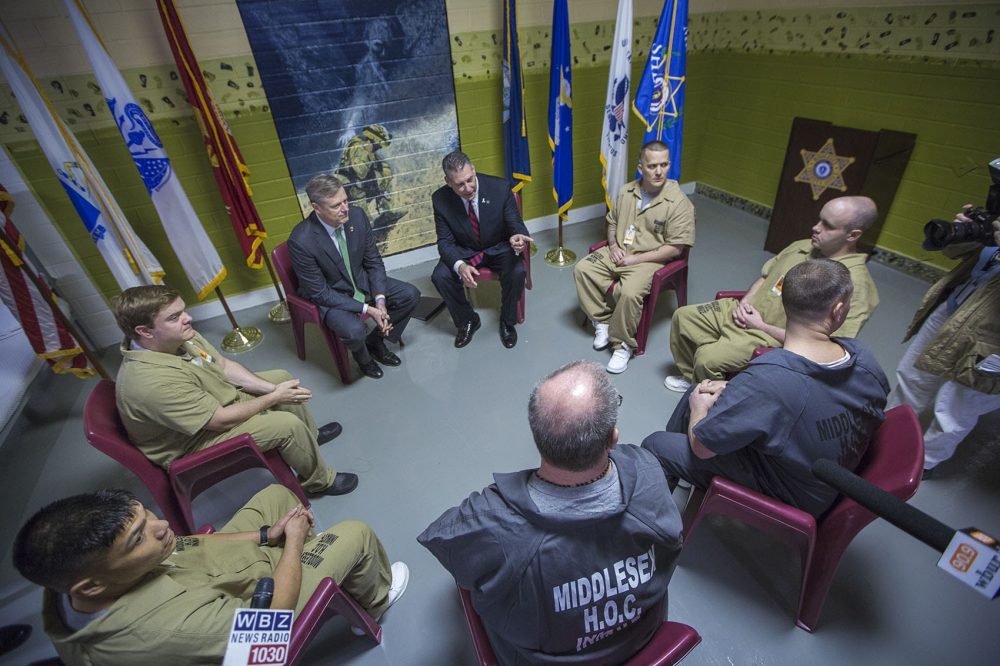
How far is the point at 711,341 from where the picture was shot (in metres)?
2.54

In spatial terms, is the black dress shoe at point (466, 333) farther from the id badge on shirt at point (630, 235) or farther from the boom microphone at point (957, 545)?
the boom microphone at point (957, 545)

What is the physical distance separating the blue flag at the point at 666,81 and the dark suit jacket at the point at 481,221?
4.33ft

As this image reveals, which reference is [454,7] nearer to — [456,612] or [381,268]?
[381,268]

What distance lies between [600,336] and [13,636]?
3.14 m

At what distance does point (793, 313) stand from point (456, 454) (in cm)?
168

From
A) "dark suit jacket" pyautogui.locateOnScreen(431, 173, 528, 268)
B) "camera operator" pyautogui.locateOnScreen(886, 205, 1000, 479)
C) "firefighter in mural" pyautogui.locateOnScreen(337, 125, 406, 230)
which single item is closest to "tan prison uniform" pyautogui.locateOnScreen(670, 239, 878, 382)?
"camera operator" pyautogui.locateOnScreen(886, 205, 1000, 479)

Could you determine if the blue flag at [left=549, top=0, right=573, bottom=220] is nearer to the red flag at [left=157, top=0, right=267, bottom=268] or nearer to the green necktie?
the green necktie

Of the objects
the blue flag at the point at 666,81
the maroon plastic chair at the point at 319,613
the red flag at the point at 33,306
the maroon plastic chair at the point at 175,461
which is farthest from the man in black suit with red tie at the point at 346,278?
the blue flag at the point at 666,81

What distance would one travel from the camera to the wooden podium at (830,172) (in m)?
3.46

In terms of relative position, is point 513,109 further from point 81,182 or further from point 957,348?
point 957,348

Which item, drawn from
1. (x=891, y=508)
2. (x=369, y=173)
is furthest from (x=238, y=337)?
(x=891, y=508)

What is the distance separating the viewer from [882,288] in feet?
11.5

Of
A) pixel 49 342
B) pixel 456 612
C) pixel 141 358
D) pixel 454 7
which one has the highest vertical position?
pixel 454 7

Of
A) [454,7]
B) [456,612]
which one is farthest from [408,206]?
[456,612]
